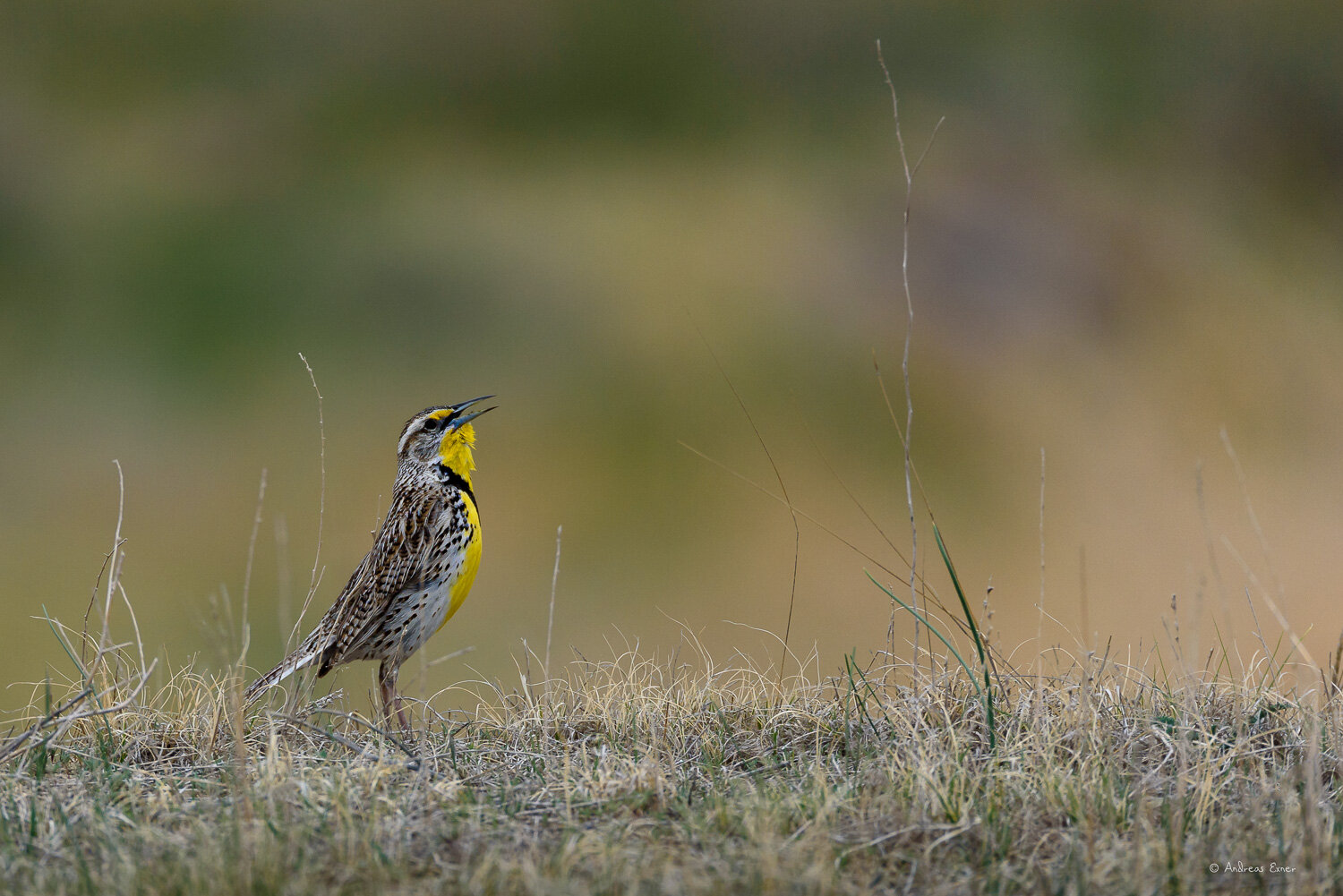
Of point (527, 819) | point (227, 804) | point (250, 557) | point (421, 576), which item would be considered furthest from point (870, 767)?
point (421, 576)

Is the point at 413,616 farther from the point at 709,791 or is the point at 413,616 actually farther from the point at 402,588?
the point at 709,791

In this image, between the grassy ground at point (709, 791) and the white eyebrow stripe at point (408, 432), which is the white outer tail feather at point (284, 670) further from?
the white eyebrow stripe at point (408, 432)

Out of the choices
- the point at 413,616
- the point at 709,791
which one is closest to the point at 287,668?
the point at 413,616

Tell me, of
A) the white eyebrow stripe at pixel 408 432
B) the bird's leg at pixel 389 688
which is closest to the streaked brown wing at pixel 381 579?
the bird's leg at pixel 389 688

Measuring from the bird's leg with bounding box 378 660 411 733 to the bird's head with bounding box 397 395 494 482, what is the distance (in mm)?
909

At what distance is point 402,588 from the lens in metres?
4.48

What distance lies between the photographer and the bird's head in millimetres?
4859

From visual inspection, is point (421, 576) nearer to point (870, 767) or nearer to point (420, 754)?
point (420, 754)

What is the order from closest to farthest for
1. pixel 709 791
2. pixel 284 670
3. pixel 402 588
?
pixel 709 791 < pixel 284 670 < pixel 402 588

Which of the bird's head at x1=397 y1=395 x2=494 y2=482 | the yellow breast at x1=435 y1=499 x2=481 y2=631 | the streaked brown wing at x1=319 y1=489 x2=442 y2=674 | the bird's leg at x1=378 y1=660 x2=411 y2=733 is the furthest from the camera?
the bird's head at x1=397 y1=395 x2=494 y2=482

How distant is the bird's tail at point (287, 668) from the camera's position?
161 inches

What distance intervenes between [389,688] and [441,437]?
44.7 inches

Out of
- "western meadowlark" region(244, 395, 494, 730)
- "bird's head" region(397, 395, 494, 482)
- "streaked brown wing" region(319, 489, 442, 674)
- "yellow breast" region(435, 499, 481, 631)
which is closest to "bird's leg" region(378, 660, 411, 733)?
"western meadowlark" region(244, 395, 494, 730)

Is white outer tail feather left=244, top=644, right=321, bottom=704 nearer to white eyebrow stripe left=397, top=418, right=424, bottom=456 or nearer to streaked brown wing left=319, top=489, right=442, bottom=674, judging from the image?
streaked brown wing left=319, top=489, right=442, bottom=674
